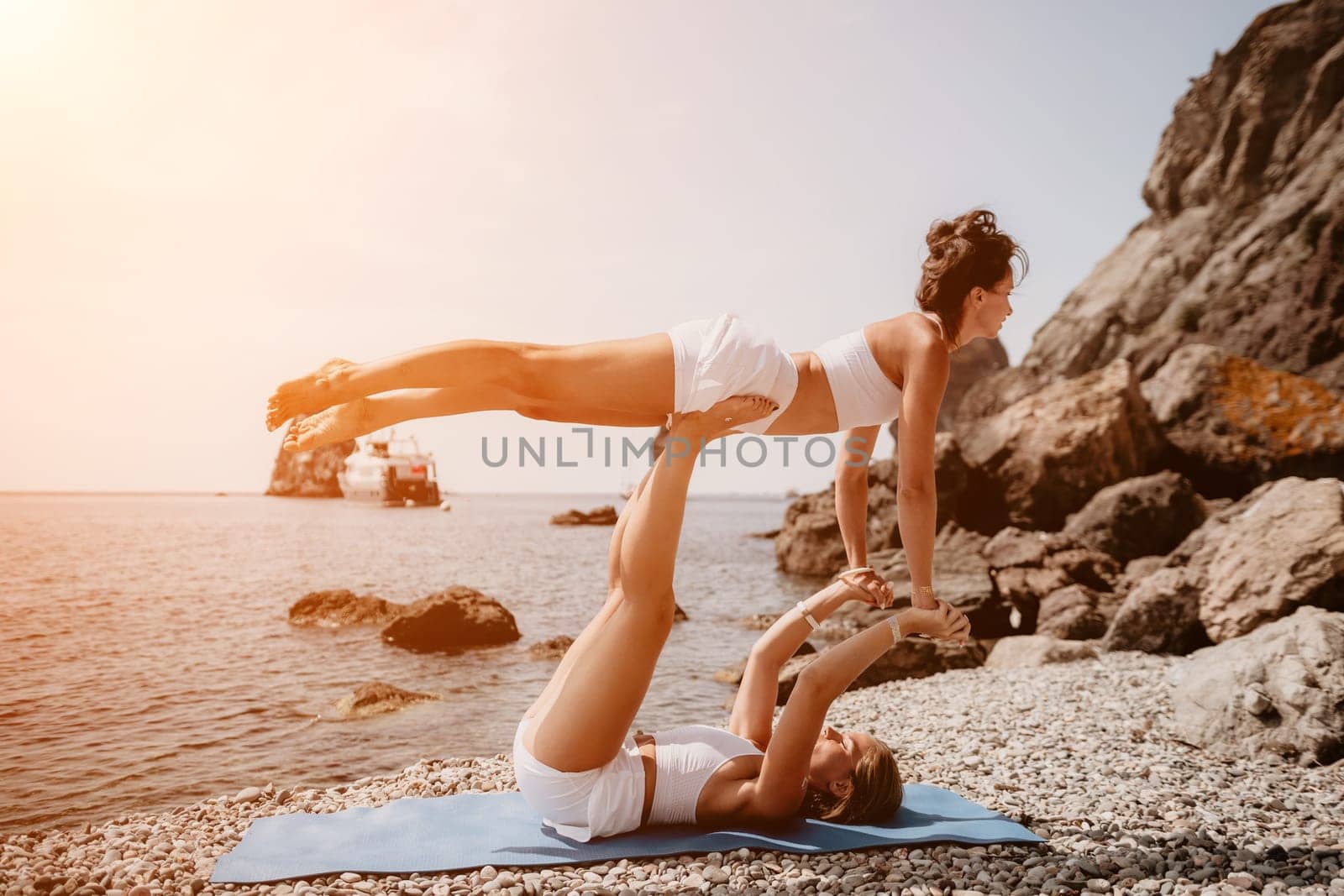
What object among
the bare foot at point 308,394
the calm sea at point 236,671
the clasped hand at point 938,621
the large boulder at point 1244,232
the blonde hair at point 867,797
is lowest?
the calm sea at point 236,671

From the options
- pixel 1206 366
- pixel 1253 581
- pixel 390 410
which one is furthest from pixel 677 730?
pixel 1206 366

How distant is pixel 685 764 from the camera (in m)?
3.85

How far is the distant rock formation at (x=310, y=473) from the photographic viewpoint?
59.0 metres

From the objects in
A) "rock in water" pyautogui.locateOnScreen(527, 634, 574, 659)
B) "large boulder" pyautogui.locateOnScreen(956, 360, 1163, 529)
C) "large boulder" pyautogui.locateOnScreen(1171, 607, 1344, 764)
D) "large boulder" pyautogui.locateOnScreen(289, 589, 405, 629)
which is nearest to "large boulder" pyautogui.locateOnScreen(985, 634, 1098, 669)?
"large boulder" pyautogui.locateOnScreen(1171, 607, 1344, 764)

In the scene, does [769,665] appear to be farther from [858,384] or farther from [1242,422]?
[1242,422]

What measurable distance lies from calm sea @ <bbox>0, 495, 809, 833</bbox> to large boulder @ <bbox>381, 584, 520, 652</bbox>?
285 mm

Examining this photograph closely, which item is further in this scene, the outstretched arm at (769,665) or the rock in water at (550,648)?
the rock in water at (550,648)

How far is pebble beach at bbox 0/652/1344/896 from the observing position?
339 cm

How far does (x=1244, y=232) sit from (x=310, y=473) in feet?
195

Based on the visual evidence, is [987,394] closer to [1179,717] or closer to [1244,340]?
[1244,340]

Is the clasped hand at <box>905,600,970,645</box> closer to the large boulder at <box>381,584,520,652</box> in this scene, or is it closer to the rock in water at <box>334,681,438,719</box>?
the rock in water at <box>334,681,438,719</box>

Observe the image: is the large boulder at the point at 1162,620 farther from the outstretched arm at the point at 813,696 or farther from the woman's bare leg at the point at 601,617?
the woman's bare leg at the point at 601,617

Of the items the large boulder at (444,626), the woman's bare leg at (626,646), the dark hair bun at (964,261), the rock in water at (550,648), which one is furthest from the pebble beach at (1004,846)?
the large boulder at (444,626)

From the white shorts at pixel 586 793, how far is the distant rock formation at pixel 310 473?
177 feet
